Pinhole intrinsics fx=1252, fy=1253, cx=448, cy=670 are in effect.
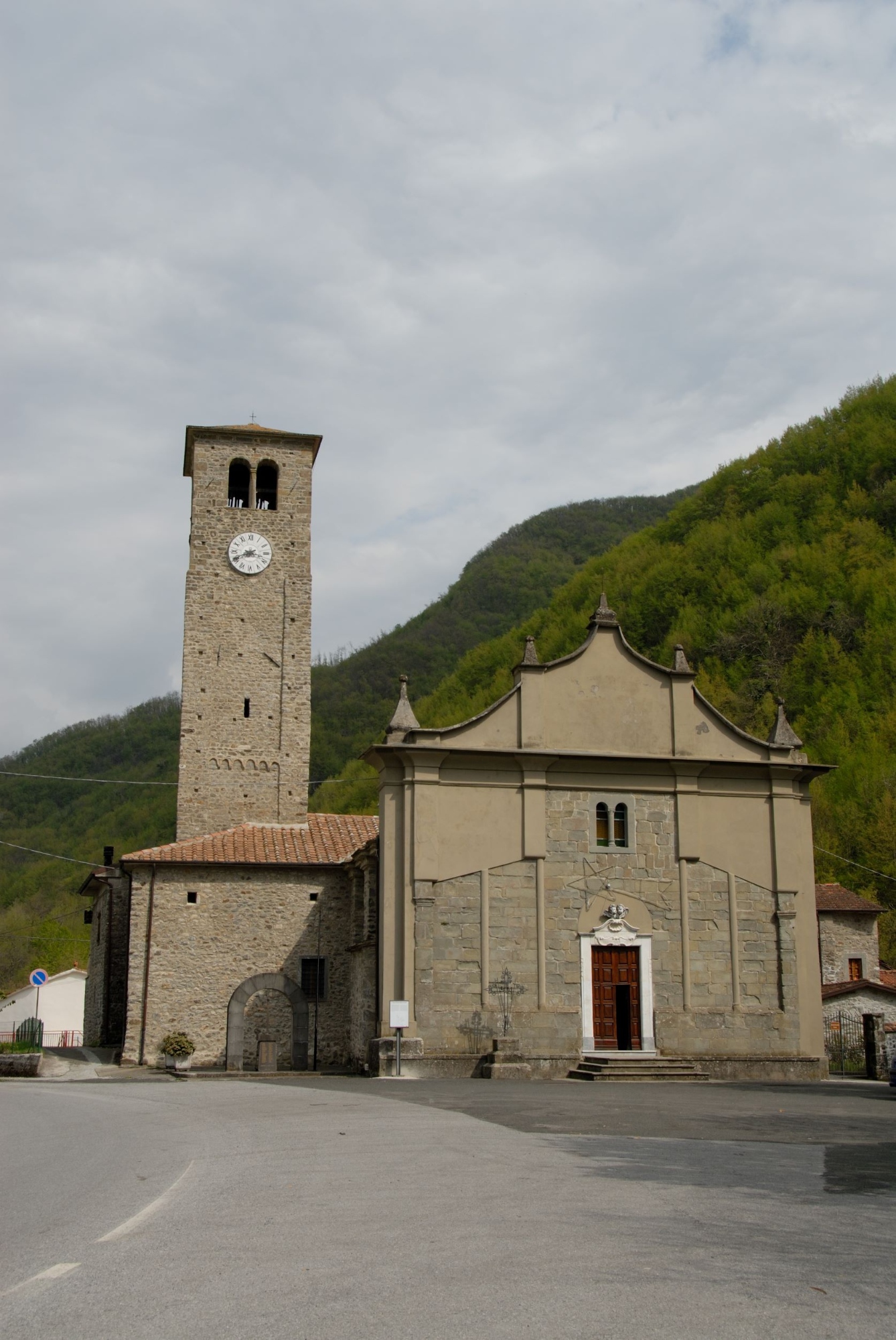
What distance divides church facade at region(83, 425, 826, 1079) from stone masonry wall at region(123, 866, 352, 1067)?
0.05 meters

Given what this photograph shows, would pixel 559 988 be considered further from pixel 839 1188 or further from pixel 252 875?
pixel 839 1188

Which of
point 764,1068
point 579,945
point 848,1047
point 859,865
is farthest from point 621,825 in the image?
point 859,865

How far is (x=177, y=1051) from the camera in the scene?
3114cm

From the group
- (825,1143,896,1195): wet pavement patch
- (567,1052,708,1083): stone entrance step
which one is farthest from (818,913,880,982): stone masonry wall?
(825,1143,896,1195): wet pavement patch

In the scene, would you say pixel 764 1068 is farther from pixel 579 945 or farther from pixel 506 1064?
pixel 506 1064

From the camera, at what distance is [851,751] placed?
Answer: 57.2m

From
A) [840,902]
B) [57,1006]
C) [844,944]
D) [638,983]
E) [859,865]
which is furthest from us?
[57,1006]

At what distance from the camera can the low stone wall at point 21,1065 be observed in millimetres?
29156

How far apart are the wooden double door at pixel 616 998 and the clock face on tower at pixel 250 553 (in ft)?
58.6

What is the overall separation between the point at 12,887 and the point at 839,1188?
8962 cm

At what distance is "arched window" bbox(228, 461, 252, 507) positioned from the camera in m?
41.5

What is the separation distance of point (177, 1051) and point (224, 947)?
113 inches

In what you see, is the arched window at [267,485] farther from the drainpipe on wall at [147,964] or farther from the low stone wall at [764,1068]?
the low stone wall at [764,1068]

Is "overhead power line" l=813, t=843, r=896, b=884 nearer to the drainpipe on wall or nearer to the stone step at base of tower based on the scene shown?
the stone step at base of tower
